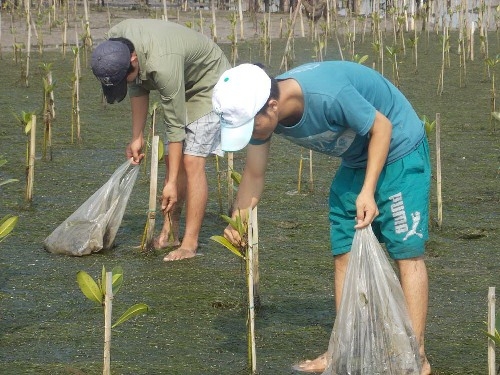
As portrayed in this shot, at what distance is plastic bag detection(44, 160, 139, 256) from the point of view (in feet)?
16.2

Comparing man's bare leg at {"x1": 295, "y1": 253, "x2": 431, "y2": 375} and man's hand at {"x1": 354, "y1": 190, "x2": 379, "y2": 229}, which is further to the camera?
man's bare leg at {"x1": 295, "y1": 253, "x2": 431, "y2": 375}

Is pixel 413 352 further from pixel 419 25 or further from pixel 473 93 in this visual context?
pixel 419 25

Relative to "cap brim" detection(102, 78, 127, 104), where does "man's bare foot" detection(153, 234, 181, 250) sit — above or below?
below

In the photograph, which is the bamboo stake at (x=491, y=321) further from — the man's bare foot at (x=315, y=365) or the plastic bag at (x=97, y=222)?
the plastic bag at (x=97, y=222)

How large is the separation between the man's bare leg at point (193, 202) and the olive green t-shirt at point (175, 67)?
0.22 metres

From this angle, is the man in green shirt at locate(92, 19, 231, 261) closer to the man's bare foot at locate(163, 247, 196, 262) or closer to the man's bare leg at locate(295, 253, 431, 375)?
the man's bare foot at locate(163, 247, 196, 262)

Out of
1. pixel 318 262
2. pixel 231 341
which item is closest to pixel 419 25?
pixel 318 262

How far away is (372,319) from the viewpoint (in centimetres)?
320

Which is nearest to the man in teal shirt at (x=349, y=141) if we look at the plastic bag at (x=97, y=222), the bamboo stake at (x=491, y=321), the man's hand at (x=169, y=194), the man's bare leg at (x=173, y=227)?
the bamboo stake at (x=491, y=321)

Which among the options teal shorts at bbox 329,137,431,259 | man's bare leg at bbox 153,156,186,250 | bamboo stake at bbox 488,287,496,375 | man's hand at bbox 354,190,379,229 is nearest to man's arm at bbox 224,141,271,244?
teal shorts at bbox 329,137,431,259

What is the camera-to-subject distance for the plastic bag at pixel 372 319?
3195 mm

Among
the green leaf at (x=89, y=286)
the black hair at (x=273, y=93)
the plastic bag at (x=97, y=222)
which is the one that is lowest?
the plastic bag at (x=97, y=222)

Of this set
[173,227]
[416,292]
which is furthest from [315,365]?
[173,227]

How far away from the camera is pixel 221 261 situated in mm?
4895
